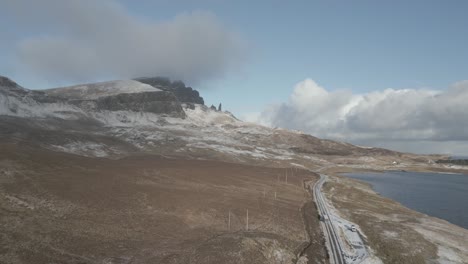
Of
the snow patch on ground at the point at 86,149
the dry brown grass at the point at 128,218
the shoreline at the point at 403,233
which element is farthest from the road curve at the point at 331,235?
the snow patch on ground at the point at 86,149

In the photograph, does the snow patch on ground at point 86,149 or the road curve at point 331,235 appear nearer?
the road curve at point 331,235

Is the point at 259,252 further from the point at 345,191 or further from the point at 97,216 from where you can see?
the point at 345,191

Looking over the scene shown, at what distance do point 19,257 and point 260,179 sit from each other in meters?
80.6

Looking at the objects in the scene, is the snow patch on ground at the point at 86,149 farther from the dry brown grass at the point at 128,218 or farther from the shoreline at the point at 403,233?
the shoreline at the point at 403,233

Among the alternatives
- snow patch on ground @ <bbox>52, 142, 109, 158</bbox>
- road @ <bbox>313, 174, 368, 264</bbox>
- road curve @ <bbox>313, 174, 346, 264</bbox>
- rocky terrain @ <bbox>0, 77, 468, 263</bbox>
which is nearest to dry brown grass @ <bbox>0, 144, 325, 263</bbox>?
rocky terrain @ <bbox>0, 77, 468, 263</bbox>

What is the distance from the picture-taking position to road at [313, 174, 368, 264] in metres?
43.9

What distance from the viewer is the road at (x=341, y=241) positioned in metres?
43.9

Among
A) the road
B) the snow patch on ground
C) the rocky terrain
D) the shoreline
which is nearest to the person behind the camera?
the rocky terrain

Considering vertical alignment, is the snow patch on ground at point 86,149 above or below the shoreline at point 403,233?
above

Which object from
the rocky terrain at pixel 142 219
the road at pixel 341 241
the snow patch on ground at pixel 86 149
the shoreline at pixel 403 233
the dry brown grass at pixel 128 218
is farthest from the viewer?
the snow patch on ground at pixel 86 149

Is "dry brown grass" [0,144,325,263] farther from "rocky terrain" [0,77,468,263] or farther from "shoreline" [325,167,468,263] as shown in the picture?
"shoreline" [325,167,468,263]

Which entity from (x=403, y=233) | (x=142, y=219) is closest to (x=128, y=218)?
(x=142, y=219)

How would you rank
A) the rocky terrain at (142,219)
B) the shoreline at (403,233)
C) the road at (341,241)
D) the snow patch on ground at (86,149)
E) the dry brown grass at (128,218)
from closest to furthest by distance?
the dry brown grass at (128,218) < the rocky terrain at (142,219) < the road at (341,241) < the shoreline at (403,233) < the snow patch on ground at (86,149)

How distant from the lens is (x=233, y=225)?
2098 inches
